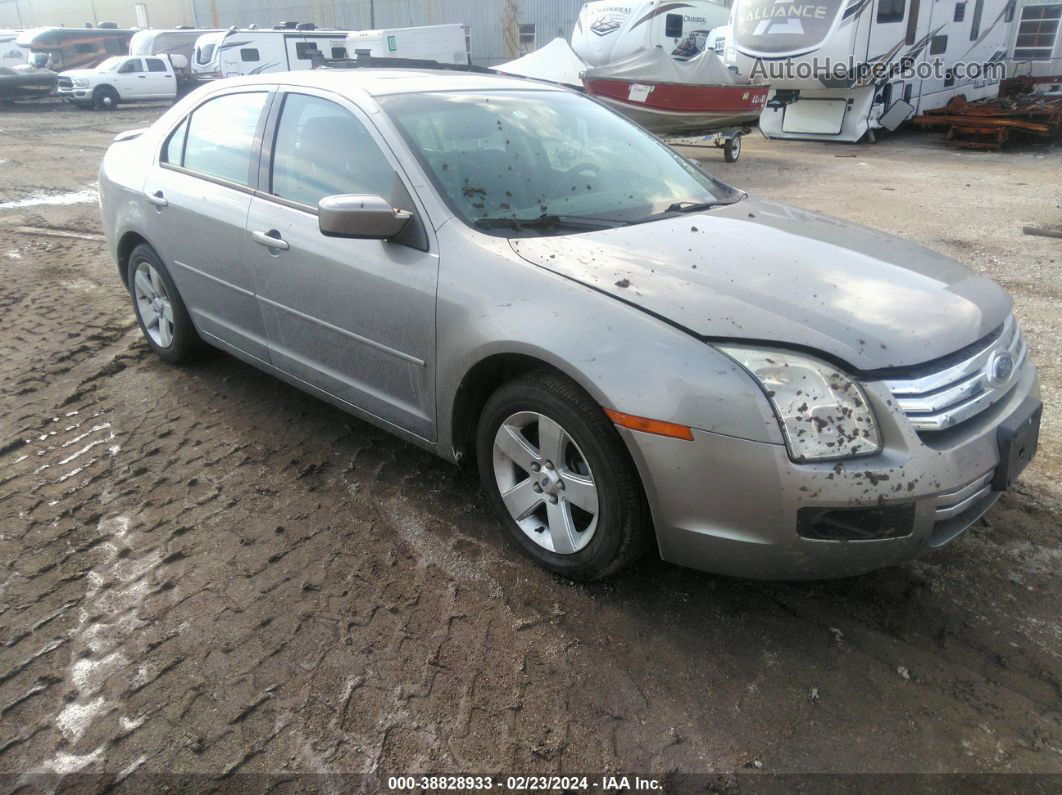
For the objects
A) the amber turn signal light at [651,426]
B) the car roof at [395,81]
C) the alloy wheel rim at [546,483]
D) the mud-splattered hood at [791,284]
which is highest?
the car roof at [395,81]

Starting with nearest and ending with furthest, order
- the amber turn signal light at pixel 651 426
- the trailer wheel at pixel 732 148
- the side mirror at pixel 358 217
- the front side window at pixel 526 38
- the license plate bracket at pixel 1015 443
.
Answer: the amber turn signal light at pixel 651 426 < the license plate bracket at pixel 1015 443 < the side mirror at pixel 358 217 < the trailer wheel at pixel 732 148 < the front side window at pixel 526 38

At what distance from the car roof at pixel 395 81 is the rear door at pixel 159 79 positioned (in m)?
23.8

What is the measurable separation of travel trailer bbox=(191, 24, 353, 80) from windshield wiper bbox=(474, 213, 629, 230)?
2328 cm

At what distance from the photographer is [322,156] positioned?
3.42 m

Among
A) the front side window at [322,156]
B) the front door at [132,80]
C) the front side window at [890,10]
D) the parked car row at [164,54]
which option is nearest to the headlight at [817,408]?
the front side window at [322,156]

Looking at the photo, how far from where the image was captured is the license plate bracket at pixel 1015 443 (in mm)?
2404

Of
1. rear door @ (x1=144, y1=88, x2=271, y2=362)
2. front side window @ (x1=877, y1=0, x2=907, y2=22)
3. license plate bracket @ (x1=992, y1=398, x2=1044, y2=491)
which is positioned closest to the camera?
license plate bracket @ (x1=992, y1=398, x2=1044, y2=491)

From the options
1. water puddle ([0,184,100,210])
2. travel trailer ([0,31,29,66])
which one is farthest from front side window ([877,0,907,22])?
travel trailer ([0,31,29,66])

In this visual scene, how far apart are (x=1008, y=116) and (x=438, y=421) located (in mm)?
15713

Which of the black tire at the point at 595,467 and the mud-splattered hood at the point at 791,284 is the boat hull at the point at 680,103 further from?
the black tire at the point at 595,467

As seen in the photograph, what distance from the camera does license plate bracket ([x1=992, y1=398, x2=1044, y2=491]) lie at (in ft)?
7.89

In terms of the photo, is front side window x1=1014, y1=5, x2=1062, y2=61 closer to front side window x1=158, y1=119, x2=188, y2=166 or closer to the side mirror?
front side window x1=158, y1=119, x2=188, y2=166

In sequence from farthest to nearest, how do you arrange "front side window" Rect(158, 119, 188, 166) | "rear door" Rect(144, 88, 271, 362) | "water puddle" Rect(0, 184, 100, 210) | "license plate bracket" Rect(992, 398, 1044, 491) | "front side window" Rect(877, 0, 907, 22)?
1. "front side window" Rect(877, 0, 907, 22)
2. "water puddle" Rect(0, 184, 100, 210)
3. "front side window" Rect(158, 119, 188, 166)
4. "rear door" Rect(144, 88, 271, 362)
5. "license plate bracket" Rect(992, 398, 1044, 491)

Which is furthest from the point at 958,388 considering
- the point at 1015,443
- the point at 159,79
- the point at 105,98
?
the point at 159,79
